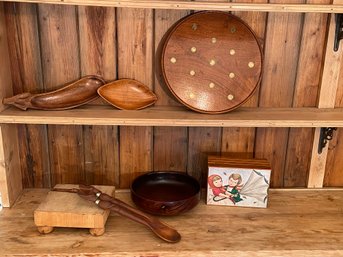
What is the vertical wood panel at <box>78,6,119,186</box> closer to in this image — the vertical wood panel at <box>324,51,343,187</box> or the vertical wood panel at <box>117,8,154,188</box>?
the vertical wood panel at <box>117,8,154,188</box>

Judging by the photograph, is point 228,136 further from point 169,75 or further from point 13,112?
point 13,112

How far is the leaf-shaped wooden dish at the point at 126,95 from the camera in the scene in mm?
1319

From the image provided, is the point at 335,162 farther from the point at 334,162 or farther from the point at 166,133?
the point at 166,133

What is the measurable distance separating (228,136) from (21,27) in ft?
2.61

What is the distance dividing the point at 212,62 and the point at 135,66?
0.85ft

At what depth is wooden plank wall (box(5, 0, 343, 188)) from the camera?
129cm

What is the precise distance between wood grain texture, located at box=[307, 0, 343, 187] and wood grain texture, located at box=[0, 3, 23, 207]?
41.7 inches

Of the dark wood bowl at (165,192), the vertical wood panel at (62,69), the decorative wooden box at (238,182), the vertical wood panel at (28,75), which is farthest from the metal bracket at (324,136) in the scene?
the vertical wood panel at (28,75)

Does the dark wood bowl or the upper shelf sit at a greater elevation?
the upper shelf

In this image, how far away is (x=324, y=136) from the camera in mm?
1417

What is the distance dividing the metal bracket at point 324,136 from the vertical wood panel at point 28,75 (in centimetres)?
99

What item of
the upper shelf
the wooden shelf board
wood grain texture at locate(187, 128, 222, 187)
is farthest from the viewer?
wood grain texture at locate(187, 128, 222, 187)

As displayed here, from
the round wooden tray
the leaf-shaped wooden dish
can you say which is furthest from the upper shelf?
the leaf-shaped wooden dish

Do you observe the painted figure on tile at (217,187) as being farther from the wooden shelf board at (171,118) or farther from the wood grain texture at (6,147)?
the wood grain texture at (6,147)
